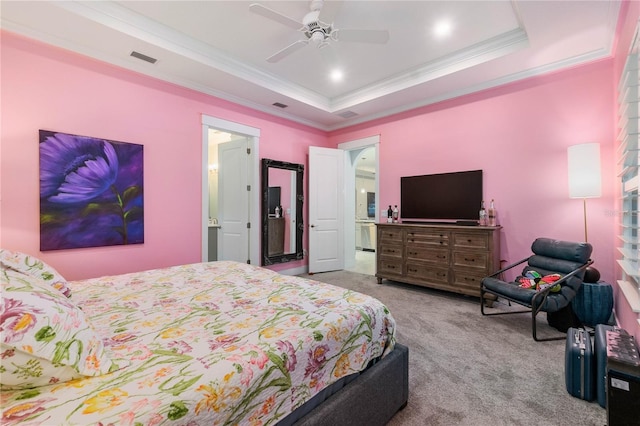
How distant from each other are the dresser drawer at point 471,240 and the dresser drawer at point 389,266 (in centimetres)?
90

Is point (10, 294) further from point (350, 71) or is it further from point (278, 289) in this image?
point (350, 71)

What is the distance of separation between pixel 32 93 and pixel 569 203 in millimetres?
5763

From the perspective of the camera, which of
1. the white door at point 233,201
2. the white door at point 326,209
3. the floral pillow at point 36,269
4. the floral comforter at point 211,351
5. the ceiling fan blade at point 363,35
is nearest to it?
the floral comforter at point 211,351

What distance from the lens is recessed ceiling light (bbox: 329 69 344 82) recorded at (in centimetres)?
389

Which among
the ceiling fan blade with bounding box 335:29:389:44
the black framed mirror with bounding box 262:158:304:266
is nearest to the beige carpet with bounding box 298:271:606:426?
the black framed mirror with bounding box 262:158:304:266

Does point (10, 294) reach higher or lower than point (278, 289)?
higher

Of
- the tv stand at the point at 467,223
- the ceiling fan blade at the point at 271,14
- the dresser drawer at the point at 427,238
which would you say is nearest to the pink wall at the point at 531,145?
the tv stand at the point at 467,223

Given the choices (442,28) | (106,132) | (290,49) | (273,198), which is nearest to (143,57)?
(106,132)

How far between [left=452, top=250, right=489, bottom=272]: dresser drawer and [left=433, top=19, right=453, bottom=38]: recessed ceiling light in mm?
2557

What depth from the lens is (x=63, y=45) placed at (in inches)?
111

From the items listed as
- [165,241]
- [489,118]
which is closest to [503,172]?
[489,118]

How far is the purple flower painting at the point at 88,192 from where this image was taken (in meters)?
2.75

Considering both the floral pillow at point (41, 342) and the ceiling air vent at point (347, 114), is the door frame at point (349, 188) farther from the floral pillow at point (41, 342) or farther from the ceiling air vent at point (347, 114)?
the floral pillow at point (41, 342)

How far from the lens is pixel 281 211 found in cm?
500
